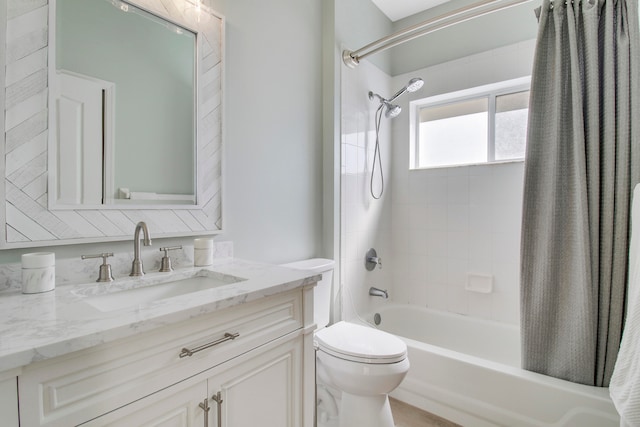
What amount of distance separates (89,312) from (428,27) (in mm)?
2171

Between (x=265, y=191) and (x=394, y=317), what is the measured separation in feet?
5.00

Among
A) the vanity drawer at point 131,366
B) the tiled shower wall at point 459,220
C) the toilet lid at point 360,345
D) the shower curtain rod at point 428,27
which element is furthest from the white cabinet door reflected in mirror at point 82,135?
the tiled shower wall at point 459,220

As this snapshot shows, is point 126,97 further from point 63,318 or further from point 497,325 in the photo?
point 497,325

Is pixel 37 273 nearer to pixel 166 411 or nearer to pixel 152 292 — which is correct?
pixel 152 292

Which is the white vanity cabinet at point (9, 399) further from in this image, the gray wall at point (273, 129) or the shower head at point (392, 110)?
the shower head at point (392, 110)

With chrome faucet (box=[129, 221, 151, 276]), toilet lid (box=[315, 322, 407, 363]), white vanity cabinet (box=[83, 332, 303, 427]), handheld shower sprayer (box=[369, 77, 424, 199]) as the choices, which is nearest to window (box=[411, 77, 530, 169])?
handheld shower sprayer (box=[369, 77, 424, 199])

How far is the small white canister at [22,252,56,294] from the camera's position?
2.75ft

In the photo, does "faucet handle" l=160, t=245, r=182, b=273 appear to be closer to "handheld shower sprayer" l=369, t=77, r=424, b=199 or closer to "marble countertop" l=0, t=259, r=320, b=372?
"marble countertop" l=0, t=259, r=320, b=372

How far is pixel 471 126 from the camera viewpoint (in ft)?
7.91

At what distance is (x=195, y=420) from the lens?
2.51ft

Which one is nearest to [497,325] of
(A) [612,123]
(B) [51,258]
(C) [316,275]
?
(A) [612,123]

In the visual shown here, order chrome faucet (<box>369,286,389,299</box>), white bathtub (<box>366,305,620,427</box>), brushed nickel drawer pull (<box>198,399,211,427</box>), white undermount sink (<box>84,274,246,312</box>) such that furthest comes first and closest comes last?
chrome faucet (<box>369,286,389,299</box>), white bathtub (<box>366,305,620,427</box>), white undermount sink (<box>84,274,246,312</box>), brushed nickel drawer pull (<box>198,399,211,427</box>)

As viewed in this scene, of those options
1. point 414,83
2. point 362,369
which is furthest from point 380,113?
point 362,369

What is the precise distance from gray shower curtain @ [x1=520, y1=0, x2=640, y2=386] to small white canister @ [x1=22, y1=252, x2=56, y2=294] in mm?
1883
